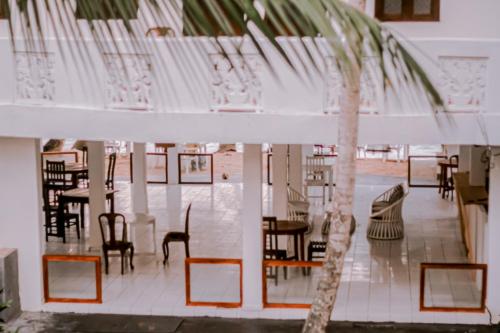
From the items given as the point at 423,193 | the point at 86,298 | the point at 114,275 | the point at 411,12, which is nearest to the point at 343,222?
the point at 411,12

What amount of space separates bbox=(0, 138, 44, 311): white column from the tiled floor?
0.53 m

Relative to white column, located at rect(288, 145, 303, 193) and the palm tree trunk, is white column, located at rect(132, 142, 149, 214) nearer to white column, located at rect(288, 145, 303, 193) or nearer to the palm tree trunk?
white column, located at rect(288, 145, 303, 193)

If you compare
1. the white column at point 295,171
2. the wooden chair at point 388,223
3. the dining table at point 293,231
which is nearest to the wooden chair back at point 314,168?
the white column at point 295,171

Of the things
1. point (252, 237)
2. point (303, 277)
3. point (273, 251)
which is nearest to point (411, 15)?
point (252, 237)

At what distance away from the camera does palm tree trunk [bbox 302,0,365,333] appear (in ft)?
24.8

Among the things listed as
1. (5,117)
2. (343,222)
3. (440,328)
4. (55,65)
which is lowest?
(440,328)

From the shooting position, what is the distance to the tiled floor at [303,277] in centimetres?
1266

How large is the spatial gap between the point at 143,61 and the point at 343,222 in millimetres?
4485

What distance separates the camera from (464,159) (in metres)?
21.5

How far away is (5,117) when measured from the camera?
454 inches

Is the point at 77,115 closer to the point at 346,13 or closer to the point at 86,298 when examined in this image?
the point at 86,298

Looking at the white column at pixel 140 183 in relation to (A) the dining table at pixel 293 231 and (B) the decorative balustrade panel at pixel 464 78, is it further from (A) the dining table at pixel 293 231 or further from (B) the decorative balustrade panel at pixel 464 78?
(B) the decorative balustrade panel at pixel 464 78

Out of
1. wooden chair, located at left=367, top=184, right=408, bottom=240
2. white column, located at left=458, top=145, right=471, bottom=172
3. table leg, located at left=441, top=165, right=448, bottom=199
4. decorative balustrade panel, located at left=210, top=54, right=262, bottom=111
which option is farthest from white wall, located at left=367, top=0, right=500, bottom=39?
table leg, located at left=441, top=165, right=448, bottom=199

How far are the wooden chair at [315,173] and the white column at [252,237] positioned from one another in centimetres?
979
